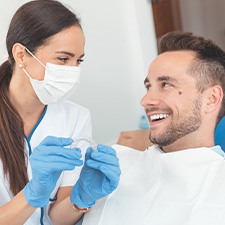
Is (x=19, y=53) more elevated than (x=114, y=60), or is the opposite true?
(x=19, y=53)

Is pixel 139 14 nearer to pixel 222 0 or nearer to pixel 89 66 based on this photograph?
pixel 89 66

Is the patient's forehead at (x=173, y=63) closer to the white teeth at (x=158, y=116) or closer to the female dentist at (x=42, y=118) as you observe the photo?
the white teeth at (x=158, y=116)

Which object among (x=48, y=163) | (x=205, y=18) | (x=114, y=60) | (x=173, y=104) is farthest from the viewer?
(x=205, y=18)

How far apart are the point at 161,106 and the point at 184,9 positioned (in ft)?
11.5

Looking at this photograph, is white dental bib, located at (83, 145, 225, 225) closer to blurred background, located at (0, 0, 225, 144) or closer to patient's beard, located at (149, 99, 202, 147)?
patient's beard, located at (149, 99, 202, 147)

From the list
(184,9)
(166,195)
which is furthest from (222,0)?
(166,195)

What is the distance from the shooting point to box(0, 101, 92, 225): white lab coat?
131 centimetres

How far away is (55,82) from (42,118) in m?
0.15

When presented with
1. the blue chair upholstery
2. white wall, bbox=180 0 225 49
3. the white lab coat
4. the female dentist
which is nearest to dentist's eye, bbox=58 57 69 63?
the female dentist

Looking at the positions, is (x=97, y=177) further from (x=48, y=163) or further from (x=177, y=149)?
(x=177, y=149)

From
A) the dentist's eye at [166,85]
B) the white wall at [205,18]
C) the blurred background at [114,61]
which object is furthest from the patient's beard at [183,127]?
the white wall at [205,18]

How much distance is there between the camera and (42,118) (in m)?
1.37

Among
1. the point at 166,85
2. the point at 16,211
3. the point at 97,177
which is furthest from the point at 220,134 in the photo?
the point at 16,211

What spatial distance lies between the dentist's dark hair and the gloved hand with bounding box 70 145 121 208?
0.73 feet
